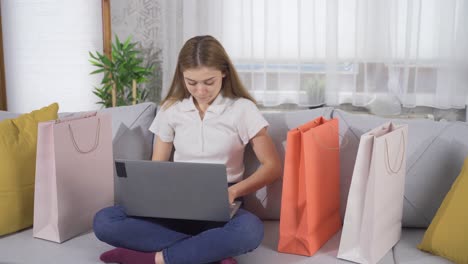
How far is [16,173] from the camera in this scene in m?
1.63

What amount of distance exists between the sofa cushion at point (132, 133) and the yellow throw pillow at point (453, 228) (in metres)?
0.97

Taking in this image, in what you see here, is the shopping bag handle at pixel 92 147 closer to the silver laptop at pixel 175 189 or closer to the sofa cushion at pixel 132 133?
the sofa cushion at pixel 132 133

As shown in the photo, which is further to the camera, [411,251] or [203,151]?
[203,151]

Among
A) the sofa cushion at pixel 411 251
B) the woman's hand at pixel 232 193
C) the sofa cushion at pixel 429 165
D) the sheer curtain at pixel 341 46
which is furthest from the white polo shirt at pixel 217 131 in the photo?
the sheer curtain at pixel 341 46

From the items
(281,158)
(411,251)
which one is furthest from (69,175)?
(411,251)

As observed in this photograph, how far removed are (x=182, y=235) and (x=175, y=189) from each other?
0.59ft

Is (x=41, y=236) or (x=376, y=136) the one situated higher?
(x=376, y=136)

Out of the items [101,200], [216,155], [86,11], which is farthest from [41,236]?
[86,11]

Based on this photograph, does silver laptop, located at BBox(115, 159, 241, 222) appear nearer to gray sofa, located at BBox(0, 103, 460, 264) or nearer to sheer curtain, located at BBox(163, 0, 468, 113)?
gray sofa, located at BBox(0, 103, 460, 264)

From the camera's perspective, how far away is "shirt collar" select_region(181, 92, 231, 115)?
1.77 m

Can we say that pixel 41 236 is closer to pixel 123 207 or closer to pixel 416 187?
pixel 123 207

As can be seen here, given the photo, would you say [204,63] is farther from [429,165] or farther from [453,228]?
[453,228]

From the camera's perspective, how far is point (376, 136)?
142cm

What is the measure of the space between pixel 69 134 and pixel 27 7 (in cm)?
234
